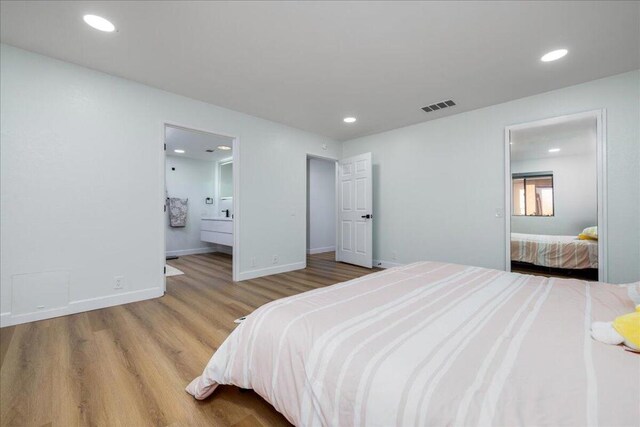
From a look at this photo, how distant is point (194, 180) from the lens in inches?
261

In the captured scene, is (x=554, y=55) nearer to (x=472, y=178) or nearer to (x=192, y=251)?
(x=472, y=178)

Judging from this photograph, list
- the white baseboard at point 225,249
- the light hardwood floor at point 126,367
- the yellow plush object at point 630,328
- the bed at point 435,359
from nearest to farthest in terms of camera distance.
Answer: the bed at point 435,359, the yellow plush object at point 630,328, the light hardwood floor at point 126,367, the white baseboard at point 225,249

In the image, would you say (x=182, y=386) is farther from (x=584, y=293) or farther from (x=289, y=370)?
(x=584, y=293)

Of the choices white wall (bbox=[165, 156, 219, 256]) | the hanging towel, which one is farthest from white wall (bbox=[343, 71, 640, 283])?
the hanging towel

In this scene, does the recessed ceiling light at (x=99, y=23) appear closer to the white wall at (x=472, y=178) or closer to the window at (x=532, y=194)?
the white wall at (x=472, y=178)

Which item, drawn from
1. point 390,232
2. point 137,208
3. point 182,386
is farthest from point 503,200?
point 137,208

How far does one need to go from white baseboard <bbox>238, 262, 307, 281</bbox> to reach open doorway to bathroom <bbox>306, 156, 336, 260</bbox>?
1.80 metres

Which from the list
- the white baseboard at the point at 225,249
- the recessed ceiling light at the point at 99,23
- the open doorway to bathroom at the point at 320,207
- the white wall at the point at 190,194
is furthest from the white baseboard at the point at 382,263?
the recessed ceiling light at the point at 99,23

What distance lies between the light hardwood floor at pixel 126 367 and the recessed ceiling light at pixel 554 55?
3.56m

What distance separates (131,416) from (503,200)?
416 centimetres

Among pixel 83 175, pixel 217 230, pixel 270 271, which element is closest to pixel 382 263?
pixel 270 271

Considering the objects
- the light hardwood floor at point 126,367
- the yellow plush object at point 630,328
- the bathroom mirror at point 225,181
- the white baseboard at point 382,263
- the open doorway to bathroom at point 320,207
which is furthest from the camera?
the bathroom mirror at point 225,181

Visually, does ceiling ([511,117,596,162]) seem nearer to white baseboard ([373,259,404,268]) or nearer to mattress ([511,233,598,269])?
mattress ([511,233,598,269])

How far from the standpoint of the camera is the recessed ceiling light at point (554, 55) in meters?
2.36
